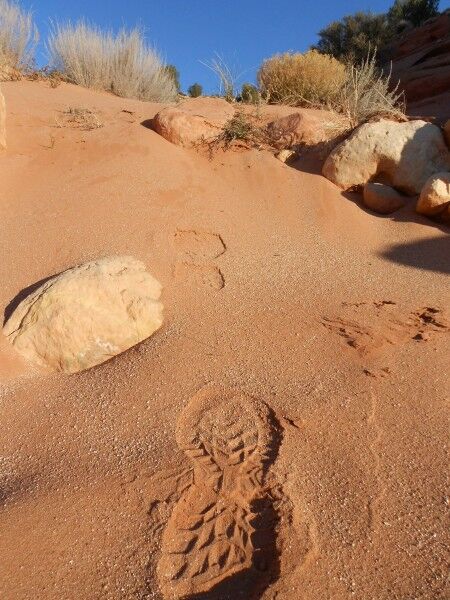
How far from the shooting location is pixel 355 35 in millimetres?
15344

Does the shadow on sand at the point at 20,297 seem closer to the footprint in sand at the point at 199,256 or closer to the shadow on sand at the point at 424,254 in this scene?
the footprint in sand at the point at 199,256

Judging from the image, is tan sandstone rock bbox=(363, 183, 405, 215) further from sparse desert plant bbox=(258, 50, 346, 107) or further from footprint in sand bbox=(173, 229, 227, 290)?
sparse desert plant bbox=(258, 50, 346, 107)

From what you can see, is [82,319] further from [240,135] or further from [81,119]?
[81,119]

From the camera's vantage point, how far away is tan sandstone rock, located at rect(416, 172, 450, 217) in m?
4.93

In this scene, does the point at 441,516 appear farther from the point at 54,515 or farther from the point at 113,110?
the point at 113,110

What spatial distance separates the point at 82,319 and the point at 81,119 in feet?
12.7

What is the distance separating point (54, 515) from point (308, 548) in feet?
3.86

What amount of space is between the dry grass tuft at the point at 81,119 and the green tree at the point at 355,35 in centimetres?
1146

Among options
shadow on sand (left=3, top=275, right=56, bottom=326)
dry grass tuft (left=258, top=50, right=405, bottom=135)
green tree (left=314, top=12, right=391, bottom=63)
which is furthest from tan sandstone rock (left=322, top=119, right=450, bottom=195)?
green tree (left=314, top=12, right=391, bottom=63)

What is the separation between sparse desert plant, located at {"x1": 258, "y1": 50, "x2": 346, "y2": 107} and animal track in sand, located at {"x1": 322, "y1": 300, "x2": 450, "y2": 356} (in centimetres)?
510

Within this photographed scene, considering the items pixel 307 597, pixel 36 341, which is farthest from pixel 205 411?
pixel 36 341

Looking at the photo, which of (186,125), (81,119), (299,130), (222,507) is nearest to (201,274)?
(222,507)

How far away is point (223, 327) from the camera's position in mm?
3525

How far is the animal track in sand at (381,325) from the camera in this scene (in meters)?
3.26
